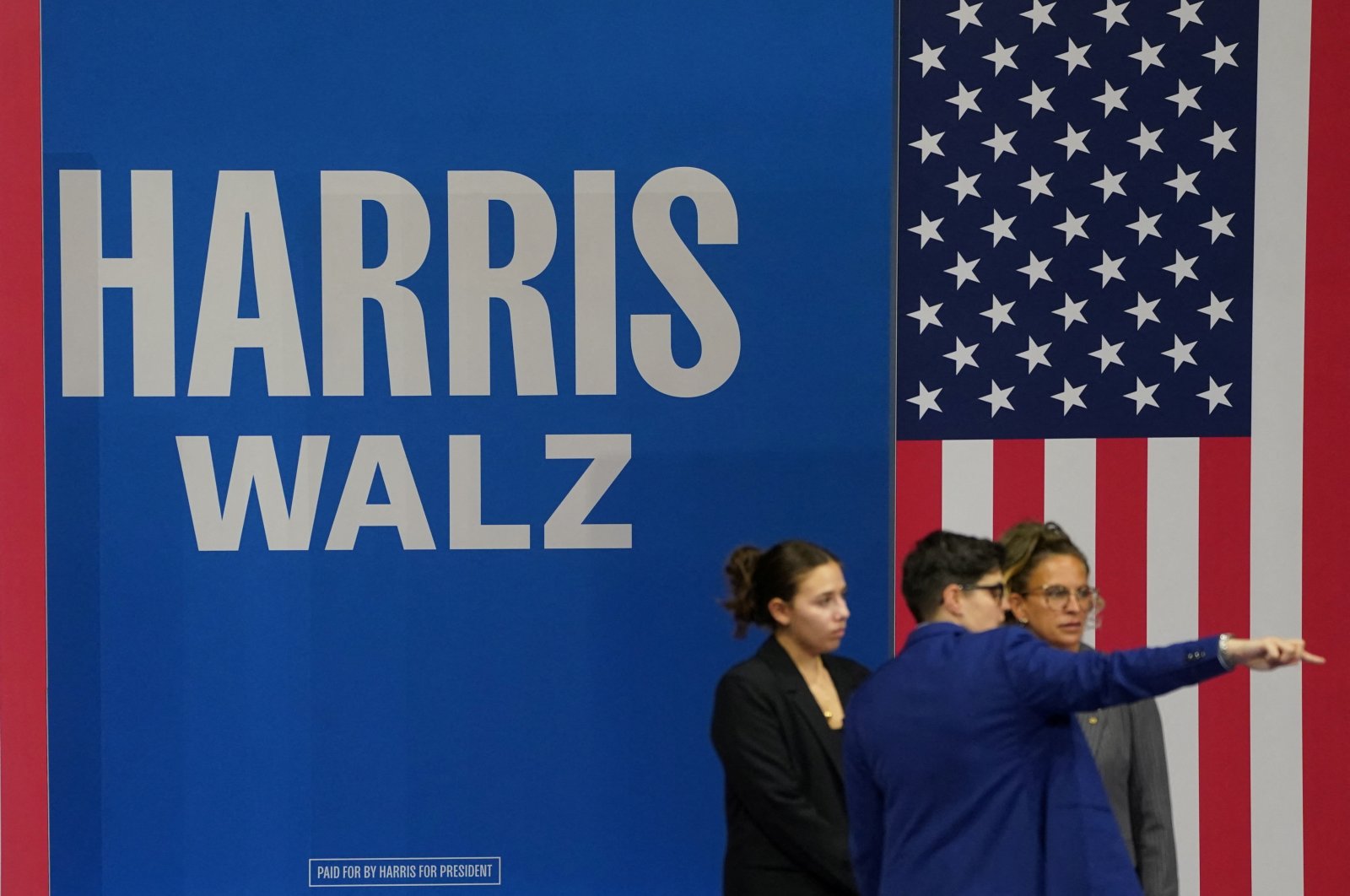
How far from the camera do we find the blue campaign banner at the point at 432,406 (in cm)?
419

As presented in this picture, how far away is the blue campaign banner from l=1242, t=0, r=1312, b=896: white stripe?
110 centimetres

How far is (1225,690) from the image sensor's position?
4.33 meters

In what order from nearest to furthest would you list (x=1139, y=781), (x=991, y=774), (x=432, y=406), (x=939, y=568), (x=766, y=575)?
(x=991, y=774) → (x=939, y=568) → (x=1139, y=781) → (x=766, y=575) → (x=432, y=406)

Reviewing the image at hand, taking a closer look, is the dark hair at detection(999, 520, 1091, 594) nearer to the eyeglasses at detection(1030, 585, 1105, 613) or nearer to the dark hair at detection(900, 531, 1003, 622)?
the eyeglasses at detection(1030, 585, 1105, 613)

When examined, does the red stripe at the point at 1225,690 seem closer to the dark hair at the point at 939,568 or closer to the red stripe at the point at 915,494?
the red stripe at the point at 915,494

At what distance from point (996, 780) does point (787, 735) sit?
0.70 m

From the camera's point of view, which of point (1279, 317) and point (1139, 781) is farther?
point (1279, 317)

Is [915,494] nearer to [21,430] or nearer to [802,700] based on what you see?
[802,700]

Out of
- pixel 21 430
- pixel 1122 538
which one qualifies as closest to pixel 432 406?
pixel 21 430

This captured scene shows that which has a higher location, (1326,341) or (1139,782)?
(1326,341)

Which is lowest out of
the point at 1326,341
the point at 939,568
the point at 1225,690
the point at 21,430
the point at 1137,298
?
the point at 1225,690

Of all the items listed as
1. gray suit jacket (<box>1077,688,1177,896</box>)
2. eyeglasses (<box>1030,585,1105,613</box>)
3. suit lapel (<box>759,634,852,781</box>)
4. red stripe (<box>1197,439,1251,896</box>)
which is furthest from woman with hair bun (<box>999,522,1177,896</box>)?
red stripe (<box>1197,439,1251,896</box>)

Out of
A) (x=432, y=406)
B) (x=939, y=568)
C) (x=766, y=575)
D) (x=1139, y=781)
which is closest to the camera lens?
(x=939, y=568)

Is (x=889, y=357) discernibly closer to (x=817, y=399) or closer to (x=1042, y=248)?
(x=817, y=399)
